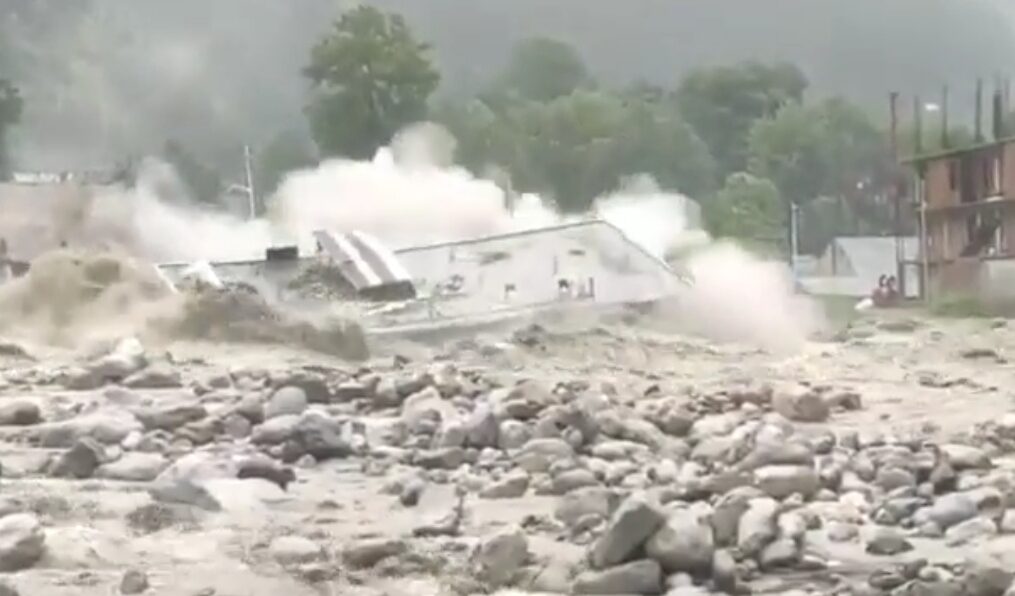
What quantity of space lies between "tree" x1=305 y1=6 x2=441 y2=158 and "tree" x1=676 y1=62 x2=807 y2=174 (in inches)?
74.2

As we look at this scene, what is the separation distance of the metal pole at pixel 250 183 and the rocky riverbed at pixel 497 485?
20.2 feet

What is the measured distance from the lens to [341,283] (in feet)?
29.2

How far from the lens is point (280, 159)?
489 inches

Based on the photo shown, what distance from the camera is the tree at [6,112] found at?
42.6ft

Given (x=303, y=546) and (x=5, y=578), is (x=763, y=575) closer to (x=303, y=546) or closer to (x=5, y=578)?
(x=303, y=546)

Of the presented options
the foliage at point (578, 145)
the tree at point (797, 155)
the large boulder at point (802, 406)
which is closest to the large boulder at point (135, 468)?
the large boulder at point (802, 406)

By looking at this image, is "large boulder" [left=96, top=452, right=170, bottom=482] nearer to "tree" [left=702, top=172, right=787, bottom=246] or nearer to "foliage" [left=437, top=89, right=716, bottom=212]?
Answer: "tree" [left=702, top=172, right=787, bottom=246]

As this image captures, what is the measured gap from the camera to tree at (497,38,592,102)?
1316 cm

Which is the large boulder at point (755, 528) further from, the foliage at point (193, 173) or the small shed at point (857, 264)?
the foliage at point (193, 173)

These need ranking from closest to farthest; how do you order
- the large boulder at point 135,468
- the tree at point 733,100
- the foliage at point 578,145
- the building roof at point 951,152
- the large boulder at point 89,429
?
the large boulder at point 135,468
the large boulder at point 89,429
the building roof at point 951,152
the foliage at point 578,145
the tree at point 733,100

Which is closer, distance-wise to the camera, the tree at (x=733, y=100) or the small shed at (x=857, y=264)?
the small shed at (x=857, y=264)

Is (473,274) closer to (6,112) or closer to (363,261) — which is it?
(363,261)

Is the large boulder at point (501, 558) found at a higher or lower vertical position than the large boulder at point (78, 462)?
lower

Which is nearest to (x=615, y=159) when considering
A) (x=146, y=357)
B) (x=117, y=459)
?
(x=146, y=357)
